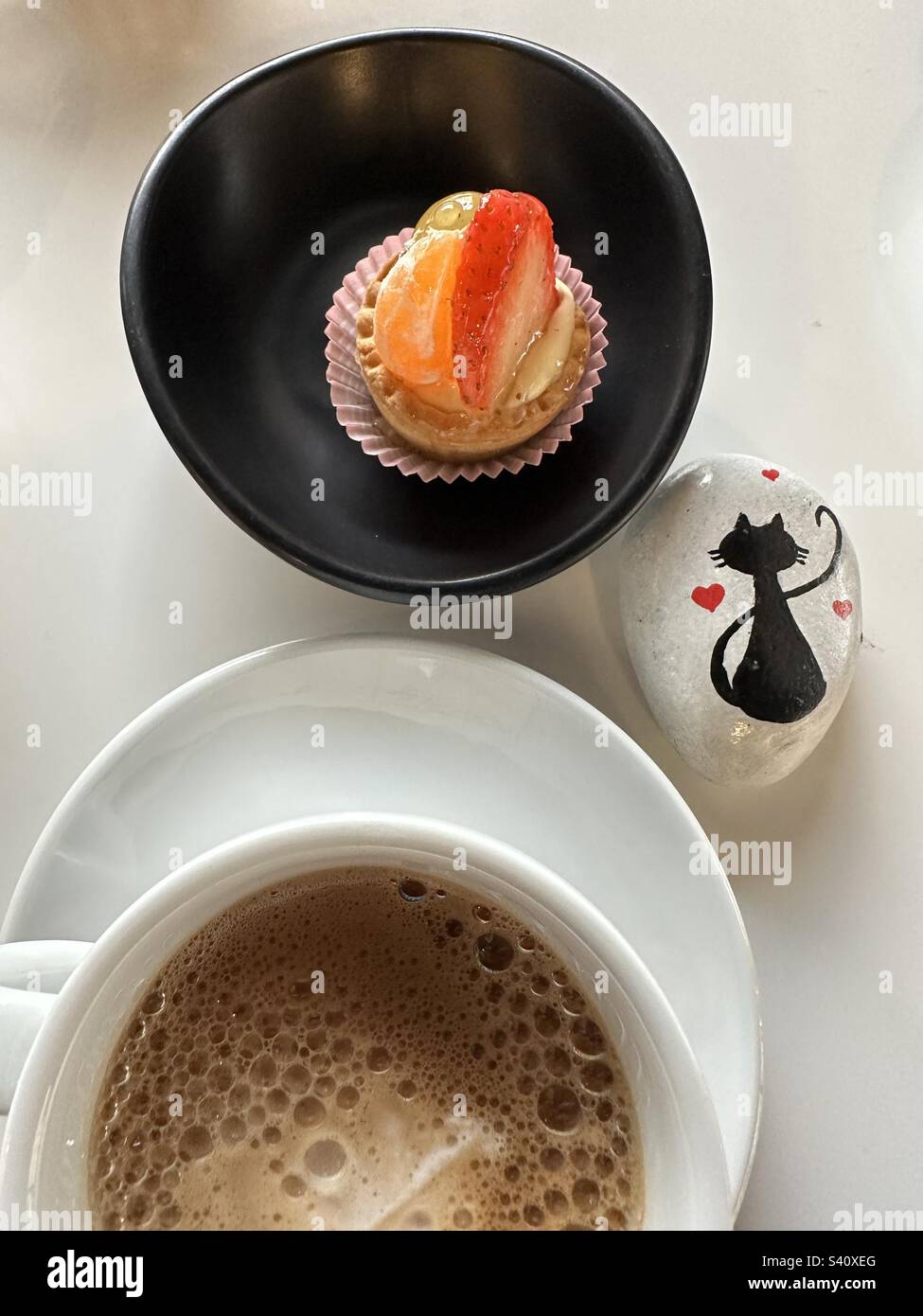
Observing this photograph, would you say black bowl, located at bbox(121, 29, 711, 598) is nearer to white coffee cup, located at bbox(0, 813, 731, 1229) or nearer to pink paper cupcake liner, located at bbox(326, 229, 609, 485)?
pink paper cupcake liner, located at bbox(326, 229, 609, 485)

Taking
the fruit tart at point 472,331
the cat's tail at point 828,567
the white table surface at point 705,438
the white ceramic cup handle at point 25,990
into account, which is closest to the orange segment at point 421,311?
the fruit tart at point 472,331

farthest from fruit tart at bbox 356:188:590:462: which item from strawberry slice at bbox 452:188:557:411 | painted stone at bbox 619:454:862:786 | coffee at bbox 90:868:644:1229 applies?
coffee at bbox 90:868:644:1229

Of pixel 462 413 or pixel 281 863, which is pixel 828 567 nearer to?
pixel 462 413

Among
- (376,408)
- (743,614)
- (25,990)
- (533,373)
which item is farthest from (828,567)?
(25,990)

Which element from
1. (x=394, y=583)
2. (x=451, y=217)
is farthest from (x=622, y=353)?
(x=394, y=583)

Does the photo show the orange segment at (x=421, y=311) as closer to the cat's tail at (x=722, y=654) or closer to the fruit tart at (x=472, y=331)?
the fruit tart at (x=472, y=331)
